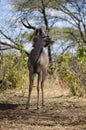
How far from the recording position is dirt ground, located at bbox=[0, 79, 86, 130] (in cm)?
734

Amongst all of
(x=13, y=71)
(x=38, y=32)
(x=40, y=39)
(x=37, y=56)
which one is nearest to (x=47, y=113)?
(x=37, y=56)

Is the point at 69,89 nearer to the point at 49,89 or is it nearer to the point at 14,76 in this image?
the point at 49,89

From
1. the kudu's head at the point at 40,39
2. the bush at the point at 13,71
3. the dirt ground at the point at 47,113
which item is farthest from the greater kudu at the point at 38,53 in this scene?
the bush at the point at 13,71

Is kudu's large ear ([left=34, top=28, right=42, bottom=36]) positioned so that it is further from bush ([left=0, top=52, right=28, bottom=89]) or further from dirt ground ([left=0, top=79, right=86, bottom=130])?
bush ([left=0, top=52, right=28, bottom=89])

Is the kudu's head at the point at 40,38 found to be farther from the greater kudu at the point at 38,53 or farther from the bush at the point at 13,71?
the bush at the point at 13,71

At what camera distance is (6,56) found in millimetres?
13812

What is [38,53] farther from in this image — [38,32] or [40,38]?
[38,32]

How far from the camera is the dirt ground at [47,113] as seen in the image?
734cm

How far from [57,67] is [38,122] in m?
4.61

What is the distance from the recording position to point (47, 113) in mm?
→ 8734

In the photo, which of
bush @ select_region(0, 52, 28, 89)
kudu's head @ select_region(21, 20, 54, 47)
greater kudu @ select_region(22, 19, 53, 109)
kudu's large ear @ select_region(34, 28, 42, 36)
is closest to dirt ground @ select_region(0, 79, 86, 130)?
greater kudu @ select_region(22, 19, 53, 109)

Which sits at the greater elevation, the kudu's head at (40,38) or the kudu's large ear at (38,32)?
the kudu's large ear at (38,32)

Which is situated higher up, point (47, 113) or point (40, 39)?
point (40, 39)

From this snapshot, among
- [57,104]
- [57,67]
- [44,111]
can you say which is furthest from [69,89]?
[44,111]
